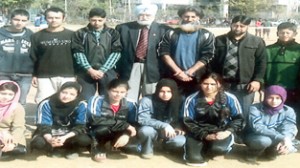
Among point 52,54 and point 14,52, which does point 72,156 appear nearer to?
point 52,54

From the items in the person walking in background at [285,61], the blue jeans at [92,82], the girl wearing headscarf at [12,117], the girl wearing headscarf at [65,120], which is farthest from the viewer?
the blue jeans at [92,82]

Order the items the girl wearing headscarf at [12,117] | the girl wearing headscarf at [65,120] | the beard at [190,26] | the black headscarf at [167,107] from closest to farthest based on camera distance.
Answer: the girl wearing headscarf at [12,117]
the girl wearing headscarf at [65,120]
the black headscarf at [167,107]
the beard at [190,26]

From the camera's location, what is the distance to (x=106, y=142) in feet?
18.4

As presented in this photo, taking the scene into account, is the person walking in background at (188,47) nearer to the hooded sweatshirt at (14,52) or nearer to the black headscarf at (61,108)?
the black headscarf at (61,108)

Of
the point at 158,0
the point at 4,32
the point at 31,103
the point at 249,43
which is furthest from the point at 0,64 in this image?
the point at 158,0

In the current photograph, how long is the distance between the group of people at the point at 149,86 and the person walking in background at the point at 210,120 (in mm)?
13

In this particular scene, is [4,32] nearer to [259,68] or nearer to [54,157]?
[54,157]

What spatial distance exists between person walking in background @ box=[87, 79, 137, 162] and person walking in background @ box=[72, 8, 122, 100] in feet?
1.85

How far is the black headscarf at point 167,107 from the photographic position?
566 cm

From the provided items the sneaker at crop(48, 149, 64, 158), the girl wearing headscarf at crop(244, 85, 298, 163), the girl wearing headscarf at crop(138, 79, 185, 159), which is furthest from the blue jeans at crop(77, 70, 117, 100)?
the girl wearing headscarf at crop(244, 85, 298, 163)

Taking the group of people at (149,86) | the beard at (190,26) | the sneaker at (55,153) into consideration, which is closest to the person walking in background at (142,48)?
the group of people at (149,86)

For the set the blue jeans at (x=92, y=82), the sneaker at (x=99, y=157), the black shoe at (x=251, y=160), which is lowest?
the black shoe at (x=251, y=160)

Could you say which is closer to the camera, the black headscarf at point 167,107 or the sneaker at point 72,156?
the sneaker at point 72,156

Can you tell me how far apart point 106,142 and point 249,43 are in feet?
7.58
